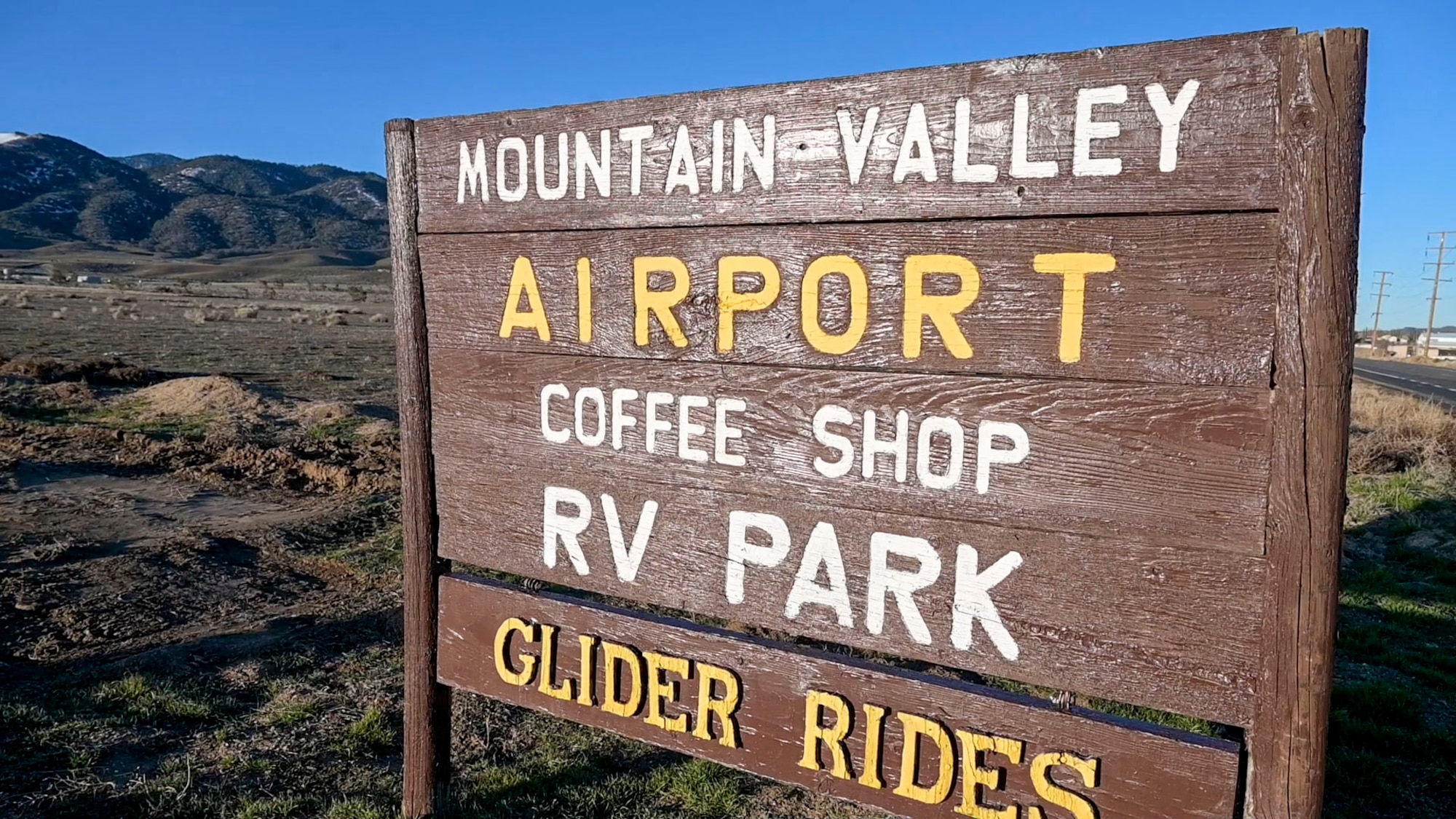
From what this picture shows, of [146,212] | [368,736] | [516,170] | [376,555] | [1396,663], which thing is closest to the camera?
[516,170]

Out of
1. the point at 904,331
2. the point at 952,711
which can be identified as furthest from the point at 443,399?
the point at 952,711

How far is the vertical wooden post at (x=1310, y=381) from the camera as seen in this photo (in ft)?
6.20

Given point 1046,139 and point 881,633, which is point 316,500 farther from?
point 1046,139

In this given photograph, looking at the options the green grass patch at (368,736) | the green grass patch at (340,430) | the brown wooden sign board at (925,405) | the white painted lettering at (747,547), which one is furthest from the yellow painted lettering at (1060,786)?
the green grass patch at (340,430)

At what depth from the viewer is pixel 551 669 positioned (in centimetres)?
301

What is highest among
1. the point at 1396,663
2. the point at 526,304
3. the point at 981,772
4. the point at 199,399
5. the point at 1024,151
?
the point at 1024,151

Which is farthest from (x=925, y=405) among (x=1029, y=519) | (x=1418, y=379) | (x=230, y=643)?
(x=1418, y=379)

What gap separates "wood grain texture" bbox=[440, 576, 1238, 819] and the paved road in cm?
2061

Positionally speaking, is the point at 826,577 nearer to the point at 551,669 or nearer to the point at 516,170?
the point at 551,669

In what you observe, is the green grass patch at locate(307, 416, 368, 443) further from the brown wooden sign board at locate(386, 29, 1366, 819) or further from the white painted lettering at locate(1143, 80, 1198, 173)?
the white painted lettering at locate(1143, 80, 1198, 173)

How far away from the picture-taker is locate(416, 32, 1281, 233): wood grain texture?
198 cm

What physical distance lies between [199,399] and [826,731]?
12.3 meters

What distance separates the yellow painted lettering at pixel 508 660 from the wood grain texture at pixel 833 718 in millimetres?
15

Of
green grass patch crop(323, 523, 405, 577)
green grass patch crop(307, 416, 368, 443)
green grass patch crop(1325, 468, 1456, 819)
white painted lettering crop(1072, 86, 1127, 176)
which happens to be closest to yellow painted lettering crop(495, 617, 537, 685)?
white painted lettering crop(1072, 86, 1127, 176)
